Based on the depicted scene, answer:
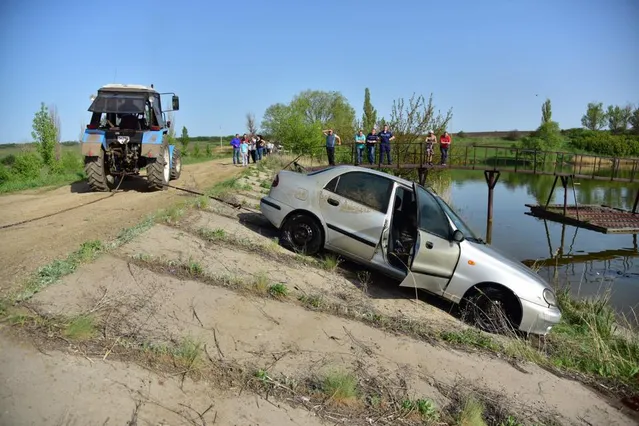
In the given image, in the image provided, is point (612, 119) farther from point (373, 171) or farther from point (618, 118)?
point (373, 171)

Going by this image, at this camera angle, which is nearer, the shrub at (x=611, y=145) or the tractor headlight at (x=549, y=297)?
the tractor headlight at (x=549, y=297)

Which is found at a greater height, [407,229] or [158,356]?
[407,229]

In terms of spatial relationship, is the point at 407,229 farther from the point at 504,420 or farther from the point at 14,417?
the point at 14,417

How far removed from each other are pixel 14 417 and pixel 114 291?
2035 millimetres

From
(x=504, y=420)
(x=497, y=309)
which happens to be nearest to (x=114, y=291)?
(x=504, y=420)

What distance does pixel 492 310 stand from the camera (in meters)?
6.09

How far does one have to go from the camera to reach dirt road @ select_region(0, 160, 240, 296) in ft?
18.3

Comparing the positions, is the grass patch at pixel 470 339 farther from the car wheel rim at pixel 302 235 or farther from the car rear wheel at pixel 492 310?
the car wheel rim at pixel 302 235

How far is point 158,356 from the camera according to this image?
12.8ft

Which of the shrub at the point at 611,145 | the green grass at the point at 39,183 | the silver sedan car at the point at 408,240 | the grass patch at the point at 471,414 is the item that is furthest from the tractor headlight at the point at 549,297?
the shrub at the point at 611,145

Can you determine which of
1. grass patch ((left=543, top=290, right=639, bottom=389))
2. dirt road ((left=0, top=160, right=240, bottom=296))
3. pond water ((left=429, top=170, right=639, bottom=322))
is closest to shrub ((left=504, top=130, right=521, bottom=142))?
pond water ((left=429, top=170, right=639, bottom=322))

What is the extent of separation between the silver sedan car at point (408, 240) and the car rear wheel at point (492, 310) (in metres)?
0.01

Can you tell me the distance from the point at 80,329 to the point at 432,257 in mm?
4265

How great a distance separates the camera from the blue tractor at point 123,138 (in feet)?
37.4
